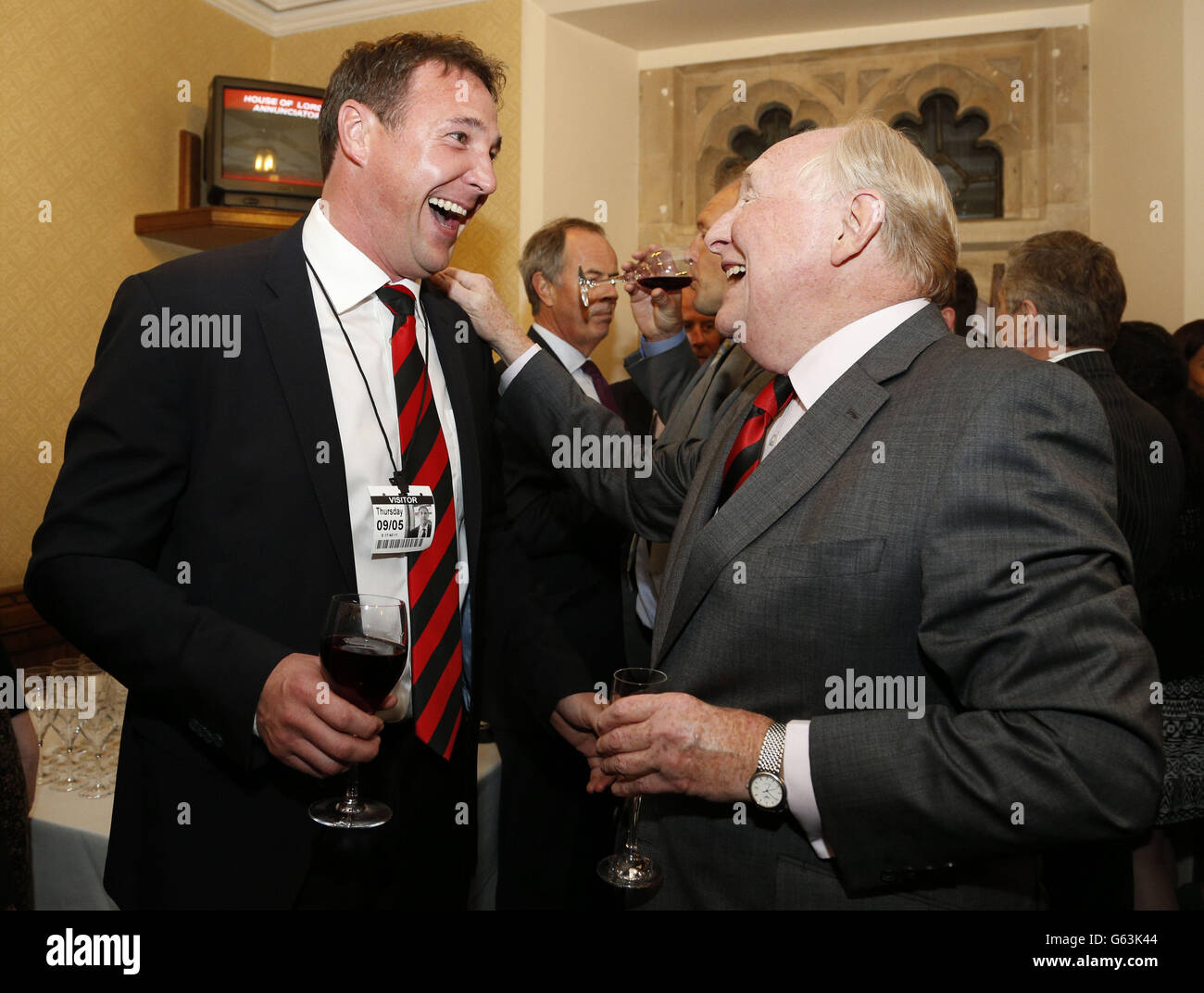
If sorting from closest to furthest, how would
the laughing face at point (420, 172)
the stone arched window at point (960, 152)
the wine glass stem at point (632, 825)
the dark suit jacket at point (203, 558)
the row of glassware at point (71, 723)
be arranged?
the dark suit jacket at point (203, 558), the wine glass stem at point (632, 825), the laughing face at point (420, 172), the row of glassware at point (71, 723), the stone arched window at point (960, 152)

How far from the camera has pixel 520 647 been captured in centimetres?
184

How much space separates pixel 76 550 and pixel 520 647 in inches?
32.7

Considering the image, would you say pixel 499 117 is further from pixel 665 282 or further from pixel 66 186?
pixel 665 282

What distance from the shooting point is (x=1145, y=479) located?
234cm

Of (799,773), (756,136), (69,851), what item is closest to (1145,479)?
(799,773)

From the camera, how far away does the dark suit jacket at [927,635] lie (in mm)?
1025

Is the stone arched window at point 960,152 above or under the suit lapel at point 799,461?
above

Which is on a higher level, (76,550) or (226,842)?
(76,550)

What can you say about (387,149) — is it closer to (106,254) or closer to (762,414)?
(762,414)

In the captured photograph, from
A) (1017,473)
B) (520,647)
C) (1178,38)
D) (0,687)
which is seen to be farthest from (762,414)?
(1178,38)

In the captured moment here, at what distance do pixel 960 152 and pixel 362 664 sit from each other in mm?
4299

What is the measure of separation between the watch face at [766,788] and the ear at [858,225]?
749 mm

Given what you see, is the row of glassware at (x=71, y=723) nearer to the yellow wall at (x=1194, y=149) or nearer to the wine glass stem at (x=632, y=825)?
the wine glass stem at (x=632, y=825)

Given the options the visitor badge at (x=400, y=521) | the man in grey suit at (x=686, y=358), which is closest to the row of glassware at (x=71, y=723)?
the visitor badge at (x=400, y=521)
